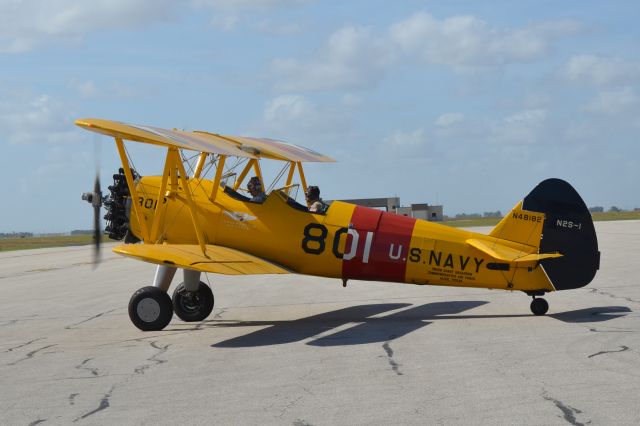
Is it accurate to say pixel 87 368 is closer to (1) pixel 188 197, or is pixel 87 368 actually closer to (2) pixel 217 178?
(1) pixel 188 197

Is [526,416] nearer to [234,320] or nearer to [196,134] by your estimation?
[234,320]

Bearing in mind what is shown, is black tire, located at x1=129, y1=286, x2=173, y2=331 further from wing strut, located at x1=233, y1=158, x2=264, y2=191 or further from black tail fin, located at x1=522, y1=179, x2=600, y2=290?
black tail fin, located at x1=522, y1=179, x2=600, y2=290

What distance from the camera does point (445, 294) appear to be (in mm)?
15844

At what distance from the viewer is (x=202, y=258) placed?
1132 cm

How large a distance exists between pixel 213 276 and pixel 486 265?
11683 millimetres

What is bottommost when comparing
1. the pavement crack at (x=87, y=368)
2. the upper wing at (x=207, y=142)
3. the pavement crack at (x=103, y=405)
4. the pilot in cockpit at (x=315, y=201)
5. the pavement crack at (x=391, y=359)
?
the pavement crack at (x=87, y=368)

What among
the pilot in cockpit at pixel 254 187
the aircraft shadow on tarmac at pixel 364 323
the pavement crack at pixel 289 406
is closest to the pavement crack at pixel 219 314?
the aircraft shadow on tarmac at pixel 364 323

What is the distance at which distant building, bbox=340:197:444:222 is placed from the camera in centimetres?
6575

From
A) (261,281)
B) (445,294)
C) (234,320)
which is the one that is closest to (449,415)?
(234,320)

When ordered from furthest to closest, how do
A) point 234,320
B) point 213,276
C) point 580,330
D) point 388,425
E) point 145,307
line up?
point 213,276, point 234,320, point 145,307, point 580,330, point 388,425

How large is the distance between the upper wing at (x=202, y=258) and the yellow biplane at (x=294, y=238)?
2cm

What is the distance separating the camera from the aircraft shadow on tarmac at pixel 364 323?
404 inches

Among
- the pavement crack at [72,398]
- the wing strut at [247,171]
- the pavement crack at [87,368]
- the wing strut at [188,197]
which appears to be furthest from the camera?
the wing strut at [247,171]

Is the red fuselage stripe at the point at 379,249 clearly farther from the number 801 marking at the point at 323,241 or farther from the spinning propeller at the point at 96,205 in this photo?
the spinning propeller at the point at 96,205
